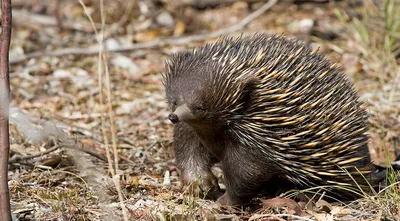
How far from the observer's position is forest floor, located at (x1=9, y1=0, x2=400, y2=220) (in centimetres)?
431

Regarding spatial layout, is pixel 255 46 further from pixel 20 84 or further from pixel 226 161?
pixel 20 84

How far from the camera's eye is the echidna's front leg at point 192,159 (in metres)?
4.71

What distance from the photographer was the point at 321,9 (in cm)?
1018

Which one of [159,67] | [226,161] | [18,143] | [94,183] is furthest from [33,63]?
[226,161]

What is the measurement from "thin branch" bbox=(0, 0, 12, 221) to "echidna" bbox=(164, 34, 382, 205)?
1070 millimetres

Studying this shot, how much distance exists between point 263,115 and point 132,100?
345 cm

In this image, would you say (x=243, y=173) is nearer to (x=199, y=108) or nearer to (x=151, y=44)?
(x=199, y=108)

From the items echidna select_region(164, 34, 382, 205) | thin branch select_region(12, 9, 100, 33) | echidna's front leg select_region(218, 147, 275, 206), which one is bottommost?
echidna's front leg select_region(218, 147, 275, 206)

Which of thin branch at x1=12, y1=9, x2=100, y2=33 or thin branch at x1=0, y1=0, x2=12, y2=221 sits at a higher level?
thin branch at x1=12, y1=9, x2=100, y2=33

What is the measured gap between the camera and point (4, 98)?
3340 millimetres

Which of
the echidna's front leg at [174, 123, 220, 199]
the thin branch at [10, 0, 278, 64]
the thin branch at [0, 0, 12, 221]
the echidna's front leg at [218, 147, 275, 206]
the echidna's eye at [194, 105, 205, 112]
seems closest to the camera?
the thin branch at [0, 0, 12, 221]

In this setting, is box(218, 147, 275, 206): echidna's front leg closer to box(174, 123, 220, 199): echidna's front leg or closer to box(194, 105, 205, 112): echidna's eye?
box(174, 123, 220, 199): echidna's front leg

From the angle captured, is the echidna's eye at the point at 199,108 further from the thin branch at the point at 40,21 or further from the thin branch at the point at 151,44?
the thin branch at the point at 40,21

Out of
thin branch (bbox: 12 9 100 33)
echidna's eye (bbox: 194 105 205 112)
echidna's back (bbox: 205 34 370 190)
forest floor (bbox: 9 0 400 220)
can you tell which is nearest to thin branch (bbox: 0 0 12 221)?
forest floor (bbox: 9 0 400 220)
